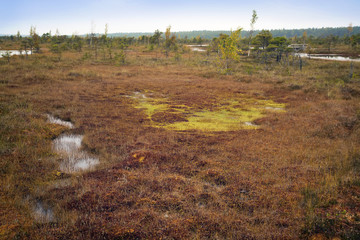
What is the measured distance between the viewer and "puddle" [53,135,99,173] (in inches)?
311

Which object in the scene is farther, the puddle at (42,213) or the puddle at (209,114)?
the puddle at (209,114)

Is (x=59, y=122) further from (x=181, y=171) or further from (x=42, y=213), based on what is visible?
(x=181, y=171)

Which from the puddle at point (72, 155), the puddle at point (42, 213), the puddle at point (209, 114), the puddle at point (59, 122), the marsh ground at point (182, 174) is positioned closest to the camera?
the marsh ground at point (182, 174)

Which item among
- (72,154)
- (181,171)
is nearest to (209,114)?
(181,171)

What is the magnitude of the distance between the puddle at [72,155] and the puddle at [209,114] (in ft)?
14.8

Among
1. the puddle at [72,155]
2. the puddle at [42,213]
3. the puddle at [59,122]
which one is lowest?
the puddle at [42,213]

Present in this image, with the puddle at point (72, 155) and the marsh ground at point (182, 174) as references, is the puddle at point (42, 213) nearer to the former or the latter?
the marsh ground at point (182, 174)

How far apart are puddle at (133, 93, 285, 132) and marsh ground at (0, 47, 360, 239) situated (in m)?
0.19

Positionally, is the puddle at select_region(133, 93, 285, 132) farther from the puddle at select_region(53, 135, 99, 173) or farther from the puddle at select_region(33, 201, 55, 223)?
the puddle at select_region(33, 201, 55, 223)

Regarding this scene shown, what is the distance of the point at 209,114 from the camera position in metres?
15.2

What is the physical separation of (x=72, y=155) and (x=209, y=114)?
9.45 meters

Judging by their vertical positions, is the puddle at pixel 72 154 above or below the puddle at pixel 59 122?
below

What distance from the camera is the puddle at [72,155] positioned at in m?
7.90

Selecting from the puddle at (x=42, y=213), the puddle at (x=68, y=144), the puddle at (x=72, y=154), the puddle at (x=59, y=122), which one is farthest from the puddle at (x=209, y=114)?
the puddle at (x=42, y=213)
